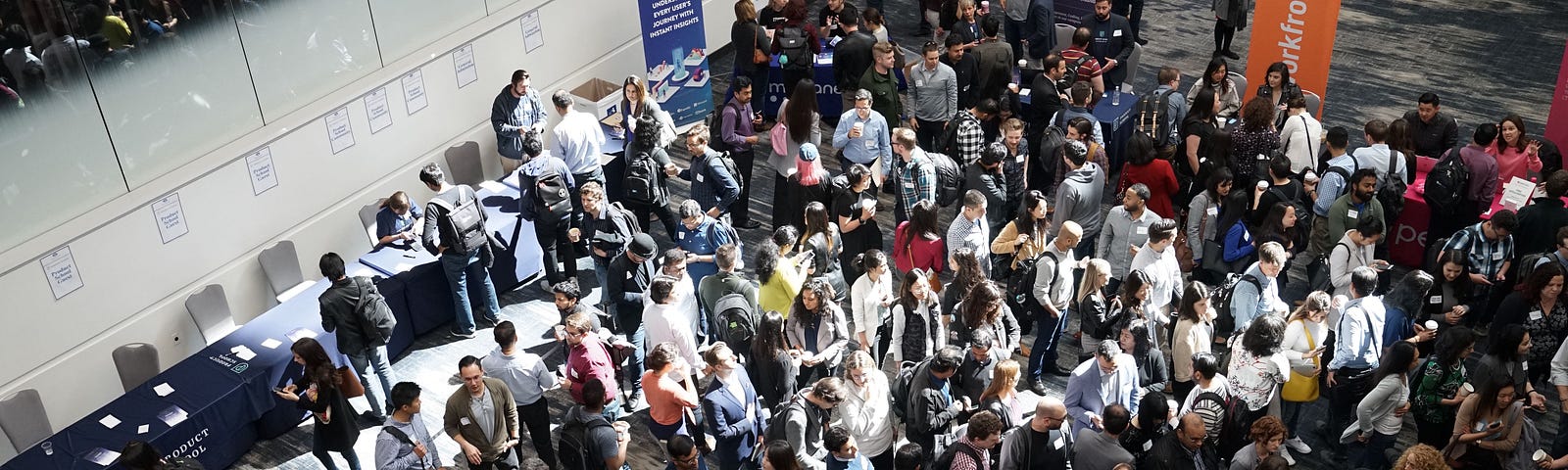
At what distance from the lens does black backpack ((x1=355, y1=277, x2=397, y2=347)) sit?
24.6 ft

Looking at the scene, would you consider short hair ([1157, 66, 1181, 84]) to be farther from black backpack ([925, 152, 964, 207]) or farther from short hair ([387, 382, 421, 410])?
short hair ([387, 382, 421, 410])

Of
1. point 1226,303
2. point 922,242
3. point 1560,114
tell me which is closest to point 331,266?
point 922,242

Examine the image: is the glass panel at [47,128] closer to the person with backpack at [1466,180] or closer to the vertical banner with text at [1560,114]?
the person with backpack at [1466,180]

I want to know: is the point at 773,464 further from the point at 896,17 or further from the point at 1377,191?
the point at 896,17

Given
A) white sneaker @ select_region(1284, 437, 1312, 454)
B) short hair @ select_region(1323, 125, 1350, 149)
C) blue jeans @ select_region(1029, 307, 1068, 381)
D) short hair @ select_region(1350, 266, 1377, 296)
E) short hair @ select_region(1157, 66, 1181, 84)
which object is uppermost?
short hair @ select_region(1157, 66, 1181, 84)

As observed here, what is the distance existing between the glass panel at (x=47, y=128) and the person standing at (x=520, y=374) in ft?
9.81

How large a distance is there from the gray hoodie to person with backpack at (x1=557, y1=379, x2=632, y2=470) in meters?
3.34

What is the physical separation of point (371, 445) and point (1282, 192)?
5746mm

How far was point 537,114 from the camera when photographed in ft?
33.0

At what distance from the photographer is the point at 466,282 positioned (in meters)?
8.72

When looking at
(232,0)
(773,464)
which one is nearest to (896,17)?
(232,0)

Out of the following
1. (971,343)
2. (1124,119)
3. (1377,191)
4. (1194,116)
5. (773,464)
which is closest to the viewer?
(773,464)

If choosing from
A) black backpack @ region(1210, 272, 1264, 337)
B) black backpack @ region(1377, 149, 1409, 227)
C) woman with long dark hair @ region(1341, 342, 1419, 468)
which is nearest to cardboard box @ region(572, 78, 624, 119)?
black backpack @ region(1210, 272, 1264, 337)

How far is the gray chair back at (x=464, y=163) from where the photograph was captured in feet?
33.2
